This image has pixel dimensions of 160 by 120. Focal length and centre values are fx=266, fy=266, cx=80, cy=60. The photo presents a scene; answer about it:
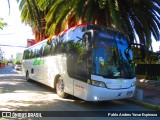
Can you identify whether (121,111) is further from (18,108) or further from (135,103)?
(18,108)

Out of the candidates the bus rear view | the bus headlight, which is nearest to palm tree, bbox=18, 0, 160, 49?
the bus rear view

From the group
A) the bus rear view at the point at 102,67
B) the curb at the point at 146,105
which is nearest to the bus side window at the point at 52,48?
the bus rear view at the point at 102,67

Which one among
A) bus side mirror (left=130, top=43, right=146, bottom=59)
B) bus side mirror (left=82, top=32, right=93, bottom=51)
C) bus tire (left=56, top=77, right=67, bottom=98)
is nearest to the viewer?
bus side mirror (left=82, top=32, right=93, bottom=51)

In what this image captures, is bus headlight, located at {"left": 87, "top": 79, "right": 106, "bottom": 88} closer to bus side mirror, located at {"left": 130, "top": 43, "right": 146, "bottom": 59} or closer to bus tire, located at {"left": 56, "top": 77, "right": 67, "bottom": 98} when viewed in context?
bus side mirror, located at {"left": 130, "top": 43, "right": 146, "bottom": 59}

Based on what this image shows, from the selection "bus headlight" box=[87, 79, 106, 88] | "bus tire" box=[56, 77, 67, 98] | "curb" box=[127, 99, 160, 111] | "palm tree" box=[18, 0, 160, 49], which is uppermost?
"palm tree" box=[18, 0, 160, 49]

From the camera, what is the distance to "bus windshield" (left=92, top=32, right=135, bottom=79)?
31.7 feet

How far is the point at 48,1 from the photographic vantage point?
13695 millimetres

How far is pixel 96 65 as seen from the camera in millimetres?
9570

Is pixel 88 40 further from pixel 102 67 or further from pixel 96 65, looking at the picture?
pixel 102 67

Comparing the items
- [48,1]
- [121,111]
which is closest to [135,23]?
[48,1]

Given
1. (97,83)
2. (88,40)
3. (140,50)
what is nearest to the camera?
(97,83)

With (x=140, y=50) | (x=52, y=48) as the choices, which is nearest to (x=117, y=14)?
(x=140, y=50)

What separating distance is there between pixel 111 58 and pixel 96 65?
0.72 meters

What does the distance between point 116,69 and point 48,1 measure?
586cm
